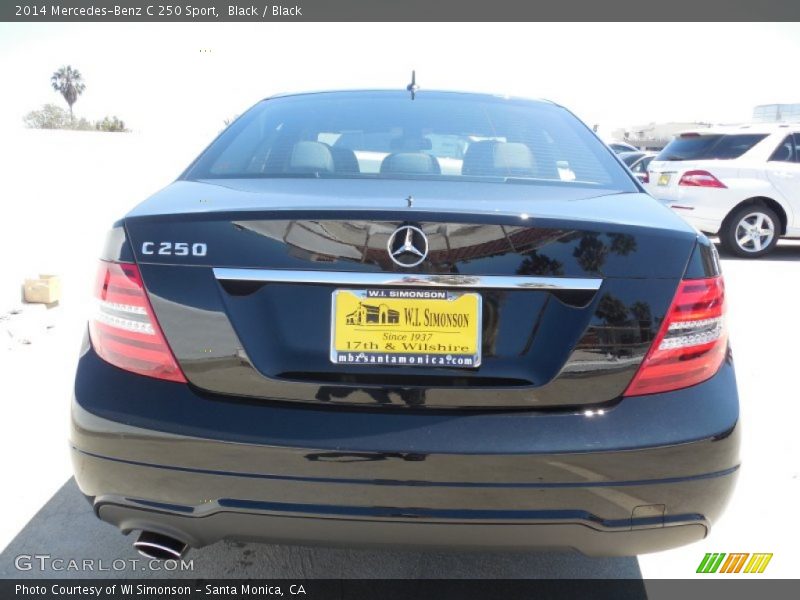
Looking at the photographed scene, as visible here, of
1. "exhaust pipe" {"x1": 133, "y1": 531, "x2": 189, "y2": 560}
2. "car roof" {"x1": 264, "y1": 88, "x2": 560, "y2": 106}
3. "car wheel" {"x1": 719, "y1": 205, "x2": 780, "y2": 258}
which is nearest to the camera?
"exhaust pipe" {"x1": 133, "y1": 531, "x2": 189, "y2": 560}

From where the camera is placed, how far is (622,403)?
1724mm

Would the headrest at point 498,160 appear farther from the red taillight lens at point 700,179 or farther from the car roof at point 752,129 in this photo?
the car roof at point 752,129

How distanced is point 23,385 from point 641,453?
139 inches

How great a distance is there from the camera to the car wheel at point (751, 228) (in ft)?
30.3

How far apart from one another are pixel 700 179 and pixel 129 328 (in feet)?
28.9

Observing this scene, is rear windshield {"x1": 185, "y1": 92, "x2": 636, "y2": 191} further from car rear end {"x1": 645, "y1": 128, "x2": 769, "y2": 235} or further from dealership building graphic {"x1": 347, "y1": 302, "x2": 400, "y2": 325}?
car rear end {"x1": 645, "y1": 128, "x2": 769, "y2": 235}

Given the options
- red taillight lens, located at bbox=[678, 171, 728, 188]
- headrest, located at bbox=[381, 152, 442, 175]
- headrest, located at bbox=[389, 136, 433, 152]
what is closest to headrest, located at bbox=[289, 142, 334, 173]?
headrest, located at bbox=[381, 152, 442, 175]

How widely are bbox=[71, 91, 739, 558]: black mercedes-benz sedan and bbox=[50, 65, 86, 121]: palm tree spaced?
7603cm

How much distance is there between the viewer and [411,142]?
2779 millimetres

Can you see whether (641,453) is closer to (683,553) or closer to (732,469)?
(732,469)

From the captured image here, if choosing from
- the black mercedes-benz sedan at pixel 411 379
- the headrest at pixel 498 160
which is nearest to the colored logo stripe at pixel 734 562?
the black mercedes-benz sedan at pixel 411 379

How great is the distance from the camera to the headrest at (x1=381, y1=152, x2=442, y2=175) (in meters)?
2.40

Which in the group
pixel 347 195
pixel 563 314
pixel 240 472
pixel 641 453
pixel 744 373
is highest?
pixel 347 195

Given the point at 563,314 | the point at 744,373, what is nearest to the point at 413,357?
the point at 563,314
